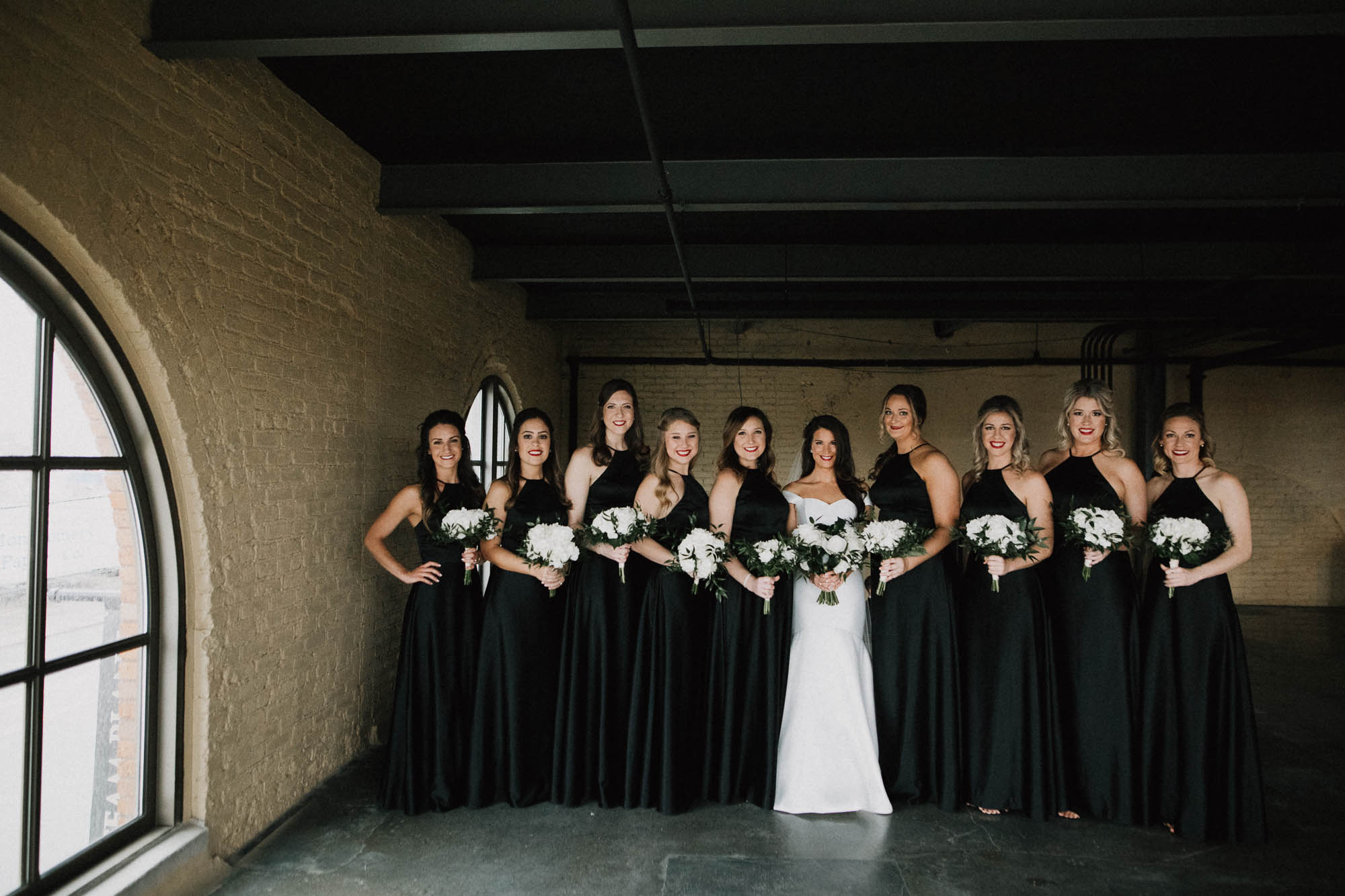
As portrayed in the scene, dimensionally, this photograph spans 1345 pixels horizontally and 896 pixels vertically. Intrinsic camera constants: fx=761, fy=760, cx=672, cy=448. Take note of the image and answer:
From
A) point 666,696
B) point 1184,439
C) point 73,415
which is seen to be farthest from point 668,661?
point 1184,439

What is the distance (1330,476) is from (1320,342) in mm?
3773

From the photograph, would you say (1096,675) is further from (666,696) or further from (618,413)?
(618,413)

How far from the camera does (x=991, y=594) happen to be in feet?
14.0

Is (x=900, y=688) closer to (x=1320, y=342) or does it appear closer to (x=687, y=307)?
(x=687, y=307)

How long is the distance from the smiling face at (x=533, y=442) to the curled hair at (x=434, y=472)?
1.32ft

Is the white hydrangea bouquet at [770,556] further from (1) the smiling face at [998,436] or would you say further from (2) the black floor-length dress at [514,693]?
(1) the smiling face at [998,436]

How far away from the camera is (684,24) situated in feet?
10.00

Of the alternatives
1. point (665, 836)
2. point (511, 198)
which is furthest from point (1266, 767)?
point (511, 198)

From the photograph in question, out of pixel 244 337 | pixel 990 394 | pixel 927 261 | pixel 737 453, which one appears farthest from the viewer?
pixel 990 394

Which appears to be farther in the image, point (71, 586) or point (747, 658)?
point (747, 658)

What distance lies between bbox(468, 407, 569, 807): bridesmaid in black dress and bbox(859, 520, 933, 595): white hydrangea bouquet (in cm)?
171

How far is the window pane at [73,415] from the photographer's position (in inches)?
111

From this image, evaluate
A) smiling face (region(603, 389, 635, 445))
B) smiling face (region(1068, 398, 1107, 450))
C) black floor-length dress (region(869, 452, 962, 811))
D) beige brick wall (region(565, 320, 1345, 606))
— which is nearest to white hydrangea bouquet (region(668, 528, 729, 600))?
smiling face (region(603, 389, 635, 445))

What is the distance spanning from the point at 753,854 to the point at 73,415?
3.53 m
